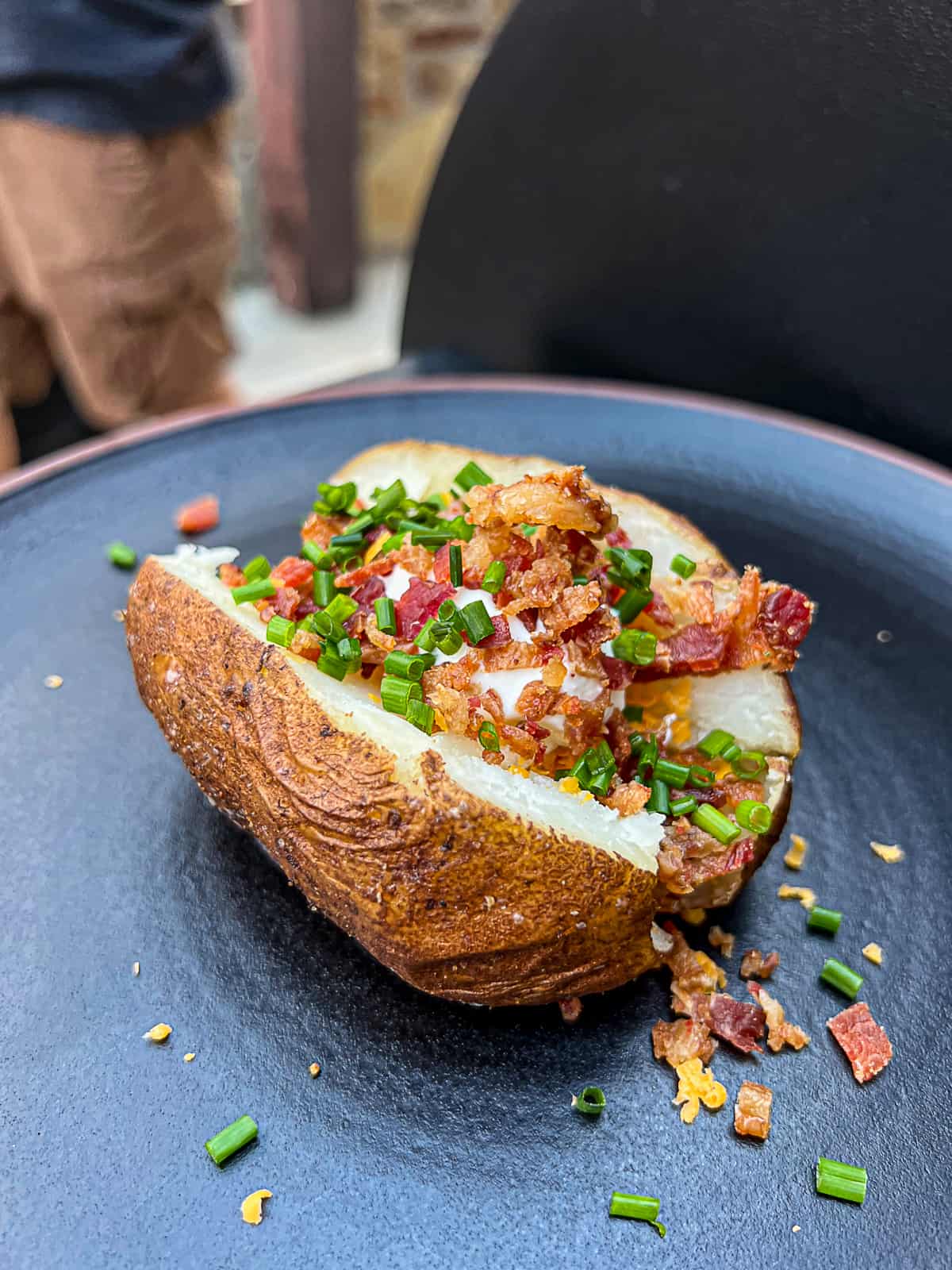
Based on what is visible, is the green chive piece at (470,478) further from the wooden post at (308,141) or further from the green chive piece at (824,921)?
the wooden post at (308,141)

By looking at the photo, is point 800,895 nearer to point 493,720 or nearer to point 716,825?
point 716,825

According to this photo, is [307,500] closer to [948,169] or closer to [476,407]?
[476,407]

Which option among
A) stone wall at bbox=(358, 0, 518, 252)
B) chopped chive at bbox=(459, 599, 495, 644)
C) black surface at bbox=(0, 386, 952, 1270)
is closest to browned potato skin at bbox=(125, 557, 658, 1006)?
black surface at bbox=(0, 386, 952, 1270)

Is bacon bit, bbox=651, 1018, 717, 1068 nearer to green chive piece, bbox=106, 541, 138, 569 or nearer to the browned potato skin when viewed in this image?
the browned potato skin

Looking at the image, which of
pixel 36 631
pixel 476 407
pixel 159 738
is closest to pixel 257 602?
pixel 159 738

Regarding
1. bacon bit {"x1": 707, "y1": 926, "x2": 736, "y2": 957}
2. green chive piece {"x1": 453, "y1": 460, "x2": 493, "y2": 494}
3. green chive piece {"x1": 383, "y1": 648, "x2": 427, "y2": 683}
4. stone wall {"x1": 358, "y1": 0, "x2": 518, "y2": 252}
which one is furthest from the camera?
stone wall {"x1": 358, "y1": 0, "x2": 518, "y2": 252}

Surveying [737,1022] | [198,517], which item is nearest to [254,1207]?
[737,1022]
